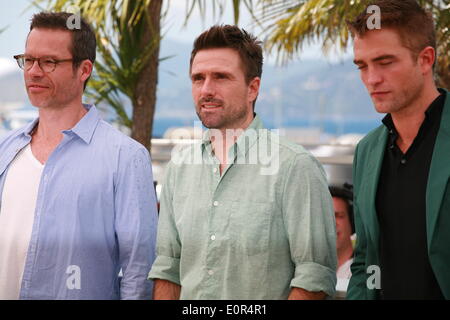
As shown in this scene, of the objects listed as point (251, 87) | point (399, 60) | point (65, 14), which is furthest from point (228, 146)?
point (65, 14)

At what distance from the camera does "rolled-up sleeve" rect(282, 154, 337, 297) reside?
6.91ft

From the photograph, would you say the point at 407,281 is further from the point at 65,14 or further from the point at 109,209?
the point at 65,14

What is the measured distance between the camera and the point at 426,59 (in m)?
2.13

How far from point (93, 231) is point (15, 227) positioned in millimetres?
285

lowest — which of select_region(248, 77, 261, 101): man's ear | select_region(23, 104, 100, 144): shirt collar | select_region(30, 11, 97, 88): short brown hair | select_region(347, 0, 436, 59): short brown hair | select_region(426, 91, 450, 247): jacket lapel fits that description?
select_region(426, 91, 450, 247): jacket lapel

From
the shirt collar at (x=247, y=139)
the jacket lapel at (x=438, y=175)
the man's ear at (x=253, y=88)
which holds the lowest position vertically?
the jacket lapel at (x=438, y=175)

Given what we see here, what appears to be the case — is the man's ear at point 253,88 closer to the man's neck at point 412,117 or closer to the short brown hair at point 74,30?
the man's neck at point 412,117

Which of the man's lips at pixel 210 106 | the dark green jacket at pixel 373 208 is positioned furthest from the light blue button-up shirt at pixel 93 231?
the dark green jacket at pixel 373 208

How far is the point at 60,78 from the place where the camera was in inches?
97.3

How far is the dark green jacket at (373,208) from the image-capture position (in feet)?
6.47

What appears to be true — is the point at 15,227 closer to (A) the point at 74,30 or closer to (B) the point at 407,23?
(A) the point at 74,30

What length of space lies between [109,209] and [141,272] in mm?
242

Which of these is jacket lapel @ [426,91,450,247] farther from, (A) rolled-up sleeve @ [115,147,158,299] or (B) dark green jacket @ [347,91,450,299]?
(A) rolled-up sleeve @ [115,147,158,299]

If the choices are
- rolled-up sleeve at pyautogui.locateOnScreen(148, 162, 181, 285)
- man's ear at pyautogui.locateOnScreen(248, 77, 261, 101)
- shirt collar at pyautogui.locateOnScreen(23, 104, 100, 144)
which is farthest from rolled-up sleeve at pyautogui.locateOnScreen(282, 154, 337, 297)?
shirt collar at pyautogui.locateOnScreen(23, 104, 100, 144)
